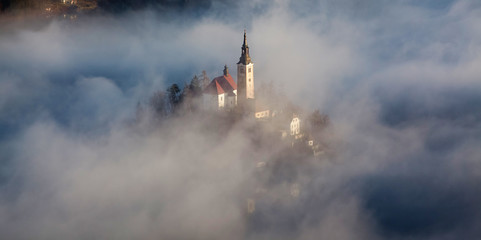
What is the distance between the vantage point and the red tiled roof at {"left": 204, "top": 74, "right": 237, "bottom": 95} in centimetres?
4470

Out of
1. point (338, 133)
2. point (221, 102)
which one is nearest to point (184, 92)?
point (221, 102)

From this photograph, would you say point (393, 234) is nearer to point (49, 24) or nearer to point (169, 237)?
point (169, 237)

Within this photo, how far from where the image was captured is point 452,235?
42.2 meters

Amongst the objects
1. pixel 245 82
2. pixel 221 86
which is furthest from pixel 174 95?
pixel 245 82

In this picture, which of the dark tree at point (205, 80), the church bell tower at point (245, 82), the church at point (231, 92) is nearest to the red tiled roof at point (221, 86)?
the church at point (231, 92)

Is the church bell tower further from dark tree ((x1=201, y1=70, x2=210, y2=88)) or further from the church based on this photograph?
dark tree ((x1=201, y1=70, x2=210, y2=88))

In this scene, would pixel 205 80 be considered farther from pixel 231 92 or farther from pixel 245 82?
pixel 245 82

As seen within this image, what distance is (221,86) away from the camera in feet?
147

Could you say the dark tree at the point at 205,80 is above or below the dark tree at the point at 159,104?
above

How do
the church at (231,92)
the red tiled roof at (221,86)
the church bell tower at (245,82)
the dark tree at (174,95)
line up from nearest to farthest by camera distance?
the church bell tower at (245,82) → the church at (231,92) → the red tiled roof at (221,86) → the dark tree at (174,95)

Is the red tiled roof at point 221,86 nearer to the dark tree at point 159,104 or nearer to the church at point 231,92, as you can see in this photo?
the church at point 231,92

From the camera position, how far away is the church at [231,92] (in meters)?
44.0

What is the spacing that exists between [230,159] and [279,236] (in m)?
8.81

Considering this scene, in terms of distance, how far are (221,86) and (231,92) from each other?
926 mm
